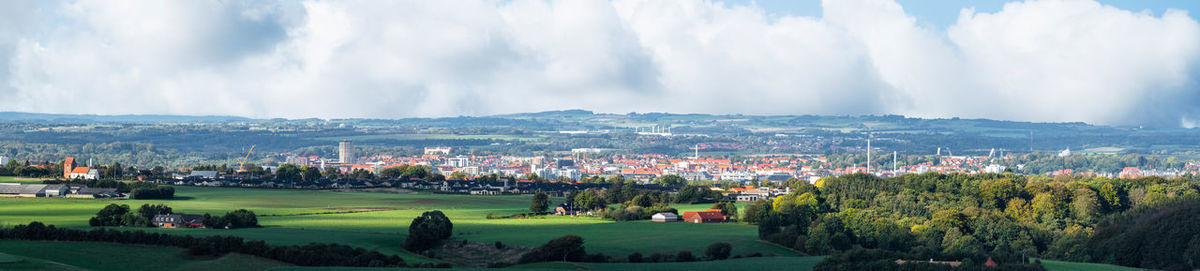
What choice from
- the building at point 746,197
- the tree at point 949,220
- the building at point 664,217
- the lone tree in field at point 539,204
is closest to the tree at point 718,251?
the tree at point 949,220

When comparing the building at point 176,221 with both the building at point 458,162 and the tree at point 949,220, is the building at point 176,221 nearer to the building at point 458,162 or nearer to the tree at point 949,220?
the tree at point 949,220

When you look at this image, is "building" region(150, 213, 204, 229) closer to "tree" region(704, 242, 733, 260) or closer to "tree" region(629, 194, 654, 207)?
"tree" region(704, 242, 733, 260)

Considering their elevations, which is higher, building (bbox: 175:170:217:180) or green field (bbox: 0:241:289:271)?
green field (bbox: 0:241:289:271)

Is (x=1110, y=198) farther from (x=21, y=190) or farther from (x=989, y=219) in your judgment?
(x=21, y=190)

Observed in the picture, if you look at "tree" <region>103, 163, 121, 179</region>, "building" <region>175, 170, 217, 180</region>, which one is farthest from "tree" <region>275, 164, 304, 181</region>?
"tree" <region>103, 163, 121, 179</region>

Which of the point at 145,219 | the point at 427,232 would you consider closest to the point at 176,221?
the point at 145,219

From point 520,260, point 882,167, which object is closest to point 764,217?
point 520,260

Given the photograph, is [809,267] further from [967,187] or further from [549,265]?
[967,187]
